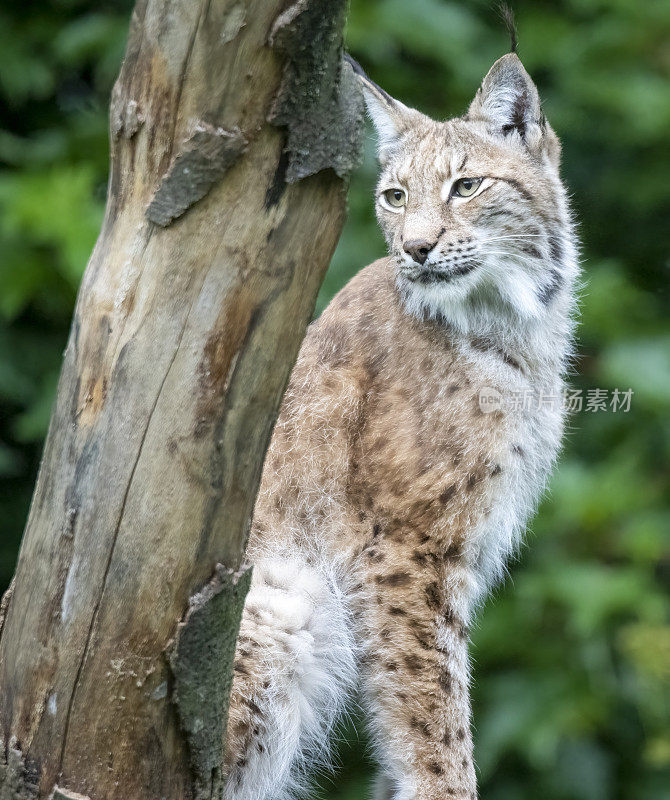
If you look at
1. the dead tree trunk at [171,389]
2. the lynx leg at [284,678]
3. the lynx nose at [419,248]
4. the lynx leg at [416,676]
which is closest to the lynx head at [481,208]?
the lynx nose at [419,248]

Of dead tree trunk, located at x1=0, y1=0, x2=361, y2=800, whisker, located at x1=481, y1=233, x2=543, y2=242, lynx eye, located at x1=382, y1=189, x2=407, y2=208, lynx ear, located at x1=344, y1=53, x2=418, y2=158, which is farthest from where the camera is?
lynx ear, located at x1=344, y1=53, x2=418, y2=158

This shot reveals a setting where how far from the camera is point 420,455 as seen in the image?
3.54 m

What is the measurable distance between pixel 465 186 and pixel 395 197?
0.96 ft

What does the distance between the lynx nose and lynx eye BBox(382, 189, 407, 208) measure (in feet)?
1.13

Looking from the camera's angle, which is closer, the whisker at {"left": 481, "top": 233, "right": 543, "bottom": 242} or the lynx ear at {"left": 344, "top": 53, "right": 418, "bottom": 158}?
the whisker at {"left": 481, "top": 233, "right": 543, "bottom": 242}

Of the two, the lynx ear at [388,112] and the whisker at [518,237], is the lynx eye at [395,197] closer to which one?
the lynx ear at [388,112]

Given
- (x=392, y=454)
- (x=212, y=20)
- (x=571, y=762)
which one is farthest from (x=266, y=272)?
(x=571, y=762)

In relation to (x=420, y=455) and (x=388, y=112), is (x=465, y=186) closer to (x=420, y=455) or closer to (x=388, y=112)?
(x=388, y=112)

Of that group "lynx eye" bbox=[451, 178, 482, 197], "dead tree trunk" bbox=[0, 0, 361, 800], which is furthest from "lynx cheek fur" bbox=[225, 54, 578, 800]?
"dead tree trunk" bbox=[0, 0, 361, 800]

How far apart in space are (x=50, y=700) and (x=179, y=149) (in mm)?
1250

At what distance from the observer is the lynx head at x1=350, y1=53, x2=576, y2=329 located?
3451 mm

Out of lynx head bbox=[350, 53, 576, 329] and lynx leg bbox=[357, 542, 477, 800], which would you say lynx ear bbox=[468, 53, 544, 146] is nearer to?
lynx head bbox=[350, 53, 576, 329]

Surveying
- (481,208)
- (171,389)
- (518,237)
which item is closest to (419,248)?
(481,208)

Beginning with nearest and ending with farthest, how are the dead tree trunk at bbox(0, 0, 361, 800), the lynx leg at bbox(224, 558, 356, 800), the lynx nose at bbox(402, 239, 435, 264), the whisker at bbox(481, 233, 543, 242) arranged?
1. the dead tree trunk at bbox(0, 0, 361, 800)
2. the lynx leg at bbox(224, 558, 356, 800)
3. the lynx nose at bbox(402, 239, 435, 264)
4. the whisker at bbox(481, 233, 543, 242)
